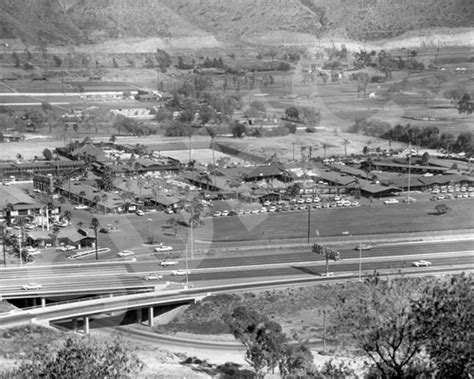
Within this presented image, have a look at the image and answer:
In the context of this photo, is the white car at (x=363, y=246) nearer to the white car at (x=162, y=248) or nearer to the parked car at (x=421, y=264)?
the parked car at (x=421, y=264)

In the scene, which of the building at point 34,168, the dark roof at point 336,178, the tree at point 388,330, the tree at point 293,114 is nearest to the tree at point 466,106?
the tree at point 293,114

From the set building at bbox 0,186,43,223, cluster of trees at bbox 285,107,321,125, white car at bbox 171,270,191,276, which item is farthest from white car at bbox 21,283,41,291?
cluster of trees at bbox 285,107,321,125

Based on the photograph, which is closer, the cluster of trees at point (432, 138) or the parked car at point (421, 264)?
the parked car at point (421, 264)

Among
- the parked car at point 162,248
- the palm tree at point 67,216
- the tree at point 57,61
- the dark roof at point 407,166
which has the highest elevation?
the tree at point 57,61

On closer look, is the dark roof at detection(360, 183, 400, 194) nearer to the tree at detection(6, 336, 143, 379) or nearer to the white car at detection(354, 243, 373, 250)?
the white car at detection(354, 243, 373, 250)

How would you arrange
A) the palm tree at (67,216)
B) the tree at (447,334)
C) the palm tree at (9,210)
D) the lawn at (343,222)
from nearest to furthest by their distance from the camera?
the tree at (447,334), the lawn at (343,222), the palm tree at (67,216), the palm tree at (9,210)

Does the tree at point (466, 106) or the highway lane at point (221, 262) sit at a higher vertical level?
the tree at point (466, 106)

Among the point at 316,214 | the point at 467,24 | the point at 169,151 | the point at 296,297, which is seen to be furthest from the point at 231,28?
the point at 296,297

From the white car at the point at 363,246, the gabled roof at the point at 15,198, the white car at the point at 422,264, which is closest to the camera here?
the white car at the point at 422,264
